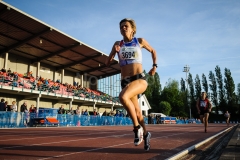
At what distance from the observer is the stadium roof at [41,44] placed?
20.3 meters

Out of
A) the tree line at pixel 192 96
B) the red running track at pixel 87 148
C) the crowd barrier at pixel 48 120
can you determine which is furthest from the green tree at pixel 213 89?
the red running track at pixel 87 148

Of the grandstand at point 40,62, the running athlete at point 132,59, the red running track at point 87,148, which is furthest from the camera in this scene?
the grandstand at point 40,62

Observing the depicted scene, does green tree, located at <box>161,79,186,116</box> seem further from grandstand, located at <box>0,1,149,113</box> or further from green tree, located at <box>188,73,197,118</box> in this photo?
grandstand, located at <box>0,1,149,113</box>

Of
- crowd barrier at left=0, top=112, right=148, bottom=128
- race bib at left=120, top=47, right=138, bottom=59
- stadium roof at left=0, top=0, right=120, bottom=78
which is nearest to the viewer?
race bib at left=120, top=47, right=138, bottom=59

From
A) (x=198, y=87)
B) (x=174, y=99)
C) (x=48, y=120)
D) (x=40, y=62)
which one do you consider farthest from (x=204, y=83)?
(x=48, y=120)

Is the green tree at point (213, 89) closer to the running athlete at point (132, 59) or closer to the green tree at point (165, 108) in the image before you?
the green tree at point (165, 108)

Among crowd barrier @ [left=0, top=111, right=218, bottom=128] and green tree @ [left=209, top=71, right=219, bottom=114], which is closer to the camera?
crowd barrier @ [left=0, top=111, right=218, bottom=128]

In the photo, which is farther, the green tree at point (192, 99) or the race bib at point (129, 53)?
the green tree at point (192, 99)

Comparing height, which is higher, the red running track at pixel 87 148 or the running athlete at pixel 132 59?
the running athlete at pixel 132 59

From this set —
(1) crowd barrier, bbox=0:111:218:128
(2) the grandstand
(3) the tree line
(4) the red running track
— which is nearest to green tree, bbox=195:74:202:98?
(3) the tree line

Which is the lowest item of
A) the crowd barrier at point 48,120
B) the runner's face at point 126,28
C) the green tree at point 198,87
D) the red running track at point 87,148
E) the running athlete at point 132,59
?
the crowd barrier at point 48,120

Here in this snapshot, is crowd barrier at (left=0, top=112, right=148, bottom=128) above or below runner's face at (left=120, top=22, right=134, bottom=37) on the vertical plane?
below

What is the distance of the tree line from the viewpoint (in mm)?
65000

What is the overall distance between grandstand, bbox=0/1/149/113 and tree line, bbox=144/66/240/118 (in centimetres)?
3459
